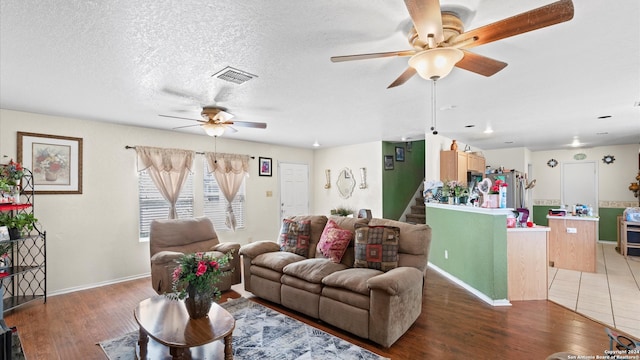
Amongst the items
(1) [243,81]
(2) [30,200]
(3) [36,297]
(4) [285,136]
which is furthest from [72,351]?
(4) [285,136]

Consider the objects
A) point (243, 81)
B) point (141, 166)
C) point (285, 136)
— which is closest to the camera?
point (243, 81)

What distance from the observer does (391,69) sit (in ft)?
8.20

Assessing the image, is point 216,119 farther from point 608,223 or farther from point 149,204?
point 608,223

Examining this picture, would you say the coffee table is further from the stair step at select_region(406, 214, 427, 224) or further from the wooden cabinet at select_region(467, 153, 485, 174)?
the wooden cabinet at select_region(467, 153, 485, 174)

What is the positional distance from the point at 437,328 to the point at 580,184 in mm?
7318

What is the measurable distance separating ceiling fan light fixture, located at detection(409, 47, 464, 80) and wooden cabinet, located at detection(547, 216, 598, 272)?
15.7 feet

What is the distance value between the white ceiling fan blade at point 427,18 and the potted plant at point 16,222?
14.8 ft

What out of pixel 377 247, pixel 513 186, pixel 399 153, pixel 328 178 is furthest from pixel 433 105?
pixel 513 186

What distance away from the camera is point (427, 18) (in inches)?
56.9

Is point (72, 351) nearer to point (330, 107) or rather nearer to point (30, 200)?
point (30, 200)

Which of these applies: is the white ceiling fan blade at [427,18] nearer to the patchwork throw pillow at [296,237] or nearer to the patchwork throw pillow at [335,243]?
the patchwork throw pillow at [335,243]

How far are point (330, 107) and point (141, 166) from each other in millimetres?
3234

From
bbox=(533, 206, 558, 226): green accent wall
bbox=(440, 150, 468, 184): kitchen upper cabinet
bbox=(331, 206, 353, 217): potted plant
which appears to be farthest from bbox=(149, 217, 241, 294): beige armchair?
bbox=(533, 206, 558, 226): green accent wall

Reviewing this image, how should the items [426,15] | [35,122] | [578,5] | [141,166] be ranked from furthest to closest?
[141,166] → [35,122] → [578,5] → [426,15]
